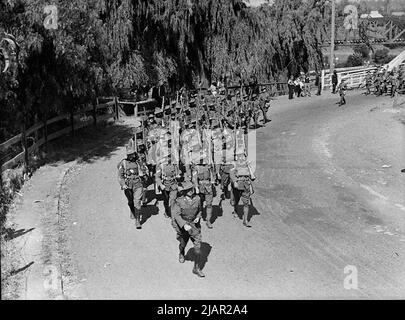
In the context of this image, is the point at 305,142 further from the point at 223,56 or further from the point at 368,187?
the point at 223,56

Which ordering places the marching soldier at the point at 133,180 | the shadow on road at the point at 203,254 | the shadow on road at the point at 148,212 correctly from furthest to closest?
the shadow on road at the point at 148,212 < the marching soldier at the point at 133,180 < the shadow on road at the point at 203,254

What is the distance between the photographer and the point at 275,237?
1106 centimetres

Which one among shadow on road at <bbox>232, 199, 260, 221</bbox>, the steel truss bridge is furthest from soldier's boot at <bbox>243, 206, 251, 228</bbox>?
the steel truss bridge

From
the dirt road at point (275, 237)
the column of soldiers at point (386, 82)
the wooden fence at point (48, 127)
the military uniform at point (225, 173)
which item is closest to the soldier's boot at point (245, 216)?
the dirt road at point (275, 237)

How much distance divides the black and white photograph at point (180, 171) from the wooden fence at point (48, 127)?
0.09 m

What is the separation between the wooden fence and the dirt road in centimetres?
173

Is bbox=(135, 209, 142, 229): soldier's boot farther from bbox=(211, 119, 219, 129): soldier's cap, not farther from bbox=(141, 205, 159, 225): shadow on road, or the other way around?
bbox=(211, 119, 219, 129): soldier's cap

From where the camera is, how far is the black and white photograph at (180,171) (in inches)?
368

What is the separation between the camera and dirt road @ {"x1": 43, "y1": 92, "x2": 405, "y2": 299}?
29.6 ft

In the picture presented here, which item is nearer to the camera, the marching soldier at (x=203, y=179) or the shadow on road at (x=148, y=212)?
the marching soldier at (x=203, y=179)

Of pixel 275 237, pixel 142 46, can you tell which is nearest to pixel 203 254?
pixel 275 237

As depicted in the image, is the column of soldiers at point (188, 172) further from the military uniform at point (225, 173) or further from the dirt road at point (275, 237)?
the dirt road at point (275, 237)

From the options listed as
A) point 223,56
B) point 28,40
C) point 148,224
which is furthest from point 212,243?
point 223,56

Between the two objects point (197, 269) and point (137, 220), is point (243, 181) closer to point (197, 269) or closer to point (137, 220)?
point (137, 220)
